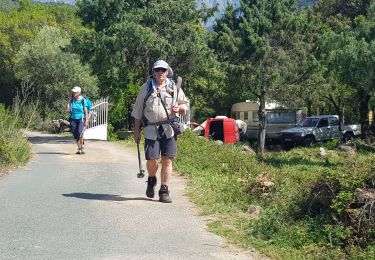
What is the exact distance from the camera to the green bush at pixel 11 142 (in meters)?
11.0

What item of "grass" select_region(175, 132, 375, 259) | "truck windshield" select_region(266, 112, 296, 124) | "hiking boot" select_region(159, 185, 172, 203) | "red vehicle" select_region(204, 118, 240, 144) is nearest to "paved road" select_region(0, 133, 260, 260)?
"hiking boot" select_region(159, 185, 172, 203)

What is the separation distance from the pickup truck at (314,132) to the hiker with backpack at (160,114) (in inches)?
1008

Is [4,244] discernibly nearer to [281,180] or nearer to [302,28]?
[281,180]

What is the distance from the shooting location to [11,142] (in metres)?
11.6

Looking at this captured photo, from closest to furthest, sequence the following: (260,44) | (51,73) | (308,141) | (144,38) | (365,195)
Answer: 1. (365,195)
2. (144,38)
3. (260,44)
4. (308,141)
5. (51,73)

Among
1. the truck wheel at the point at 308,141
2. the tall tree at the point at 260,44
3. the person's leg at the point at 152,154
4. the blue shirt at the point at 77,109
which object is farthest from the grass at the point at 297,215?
the truck wheel at the point at 308,141

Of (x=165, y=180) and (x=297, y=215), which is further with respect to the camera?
(x=165, y=180)

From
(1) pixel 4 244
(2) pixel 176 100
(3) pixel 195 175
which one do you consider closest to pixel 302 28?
(3) pixel 195 175

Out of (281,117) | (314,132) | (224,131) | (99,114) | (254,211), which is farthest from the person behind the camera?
(281,117)

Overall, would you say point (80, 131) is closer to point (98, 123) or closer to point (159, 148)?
point (159, 148)

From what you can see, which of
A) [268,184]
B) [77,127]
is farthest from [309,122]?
[268,184]

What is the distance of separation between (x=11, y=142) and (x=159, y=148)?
208 inches

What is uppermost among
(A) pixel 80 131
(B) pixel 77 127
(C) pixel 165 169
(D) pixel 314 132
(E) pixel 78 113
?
(E) pixel 78 113

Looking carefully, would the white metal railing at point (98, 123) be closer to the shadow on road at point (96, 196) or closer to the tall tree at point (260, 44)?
the tall tree at point (260, 44)
